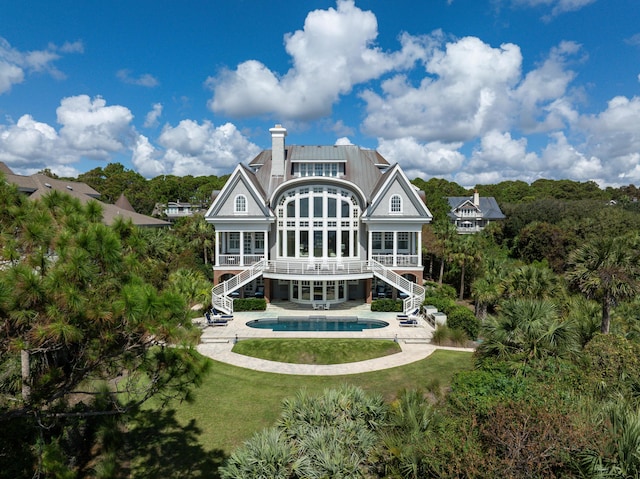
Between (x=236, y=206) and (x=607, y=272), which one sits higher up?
(x=236, y=206)

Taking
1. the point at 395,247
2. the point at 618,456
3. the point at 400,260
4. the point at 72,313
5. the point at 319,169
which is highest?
the point at 319,169

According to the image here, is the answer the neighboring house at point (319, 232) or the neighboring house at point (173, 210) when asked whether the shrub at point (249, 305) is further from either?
the neighboring house at point (173, 210)

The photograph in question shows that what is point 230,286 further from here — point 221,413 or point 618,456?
point 618,456

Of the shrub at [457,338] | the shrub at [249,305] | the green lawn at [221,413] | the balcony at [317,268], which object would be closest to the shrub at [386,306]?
the balcony at [317,268]

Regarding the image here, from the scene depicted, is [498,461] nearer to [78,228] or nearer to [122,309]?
[122,309]

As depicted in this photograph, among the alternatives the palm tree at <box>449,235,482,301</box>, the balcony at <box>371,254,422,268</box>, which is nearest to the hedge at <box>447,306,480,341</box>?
the balcony at <box>371,254,422,268</box>

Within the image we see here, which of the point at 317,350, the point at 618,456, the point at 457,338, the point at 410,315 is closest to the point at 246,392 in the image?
the point at 317,350

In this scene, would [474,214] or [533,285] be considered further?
[474,214]
